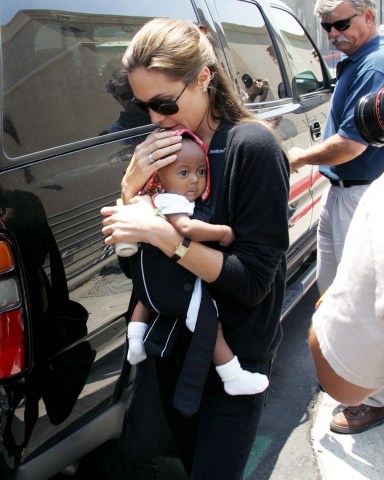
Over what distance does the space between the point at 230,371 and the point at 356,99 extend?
1.73 metres

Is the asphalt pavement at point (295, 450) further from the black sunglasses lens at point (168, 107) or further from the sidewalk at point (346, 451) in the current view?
the black sunglasses lens at point (168, 107)

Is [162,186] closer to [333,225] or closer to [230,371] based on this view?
[230,371]

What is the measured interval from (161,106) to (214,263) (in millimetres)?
437

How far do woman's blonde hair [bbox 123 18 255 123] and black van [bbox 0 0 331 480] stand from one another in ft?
1.22

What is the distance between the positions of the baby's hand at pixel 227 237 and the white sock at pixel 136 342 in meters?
0.35

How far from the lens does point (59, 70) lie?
1829 mm

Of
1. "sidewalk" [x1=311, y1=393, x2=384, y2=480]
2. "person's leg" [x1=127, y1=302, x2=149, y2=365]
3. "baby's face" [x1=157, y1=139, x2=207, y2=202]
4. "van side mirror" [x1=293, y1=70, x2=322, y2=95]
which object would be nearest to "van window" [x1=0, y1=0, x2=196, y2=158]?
"baby's face" [x1=157, y1=139, x2=207, y2=202]

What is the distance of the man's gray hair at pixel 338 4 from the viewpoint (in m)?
2.81

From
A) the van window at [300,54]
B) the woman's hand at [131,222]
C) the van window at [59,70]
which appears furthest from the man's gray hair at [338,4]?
the woman's hand at [131,222]

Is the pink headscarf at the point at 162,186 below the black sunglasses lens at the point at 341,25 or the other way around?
below

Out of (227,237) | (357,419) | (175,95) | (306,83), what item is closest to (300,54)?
(306,83)

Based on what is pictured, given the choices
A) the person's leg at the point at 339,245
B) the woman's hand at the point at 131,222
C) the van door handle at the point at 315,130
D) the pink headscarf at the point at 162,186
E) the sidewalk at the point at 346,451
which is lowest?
the sidewalk at the point at 346,451

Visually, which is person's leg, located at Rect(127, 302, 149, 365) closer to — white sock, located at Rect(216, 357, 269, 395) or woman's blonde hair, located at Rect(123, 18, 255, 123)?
white sock, located at Rect(216, 357, 269, 395)

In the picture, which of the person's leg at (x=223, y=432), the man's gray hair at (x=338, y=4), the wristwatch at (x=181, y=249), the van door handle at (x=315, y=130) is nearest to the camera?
the wristwatch at (x=181, y=249)
